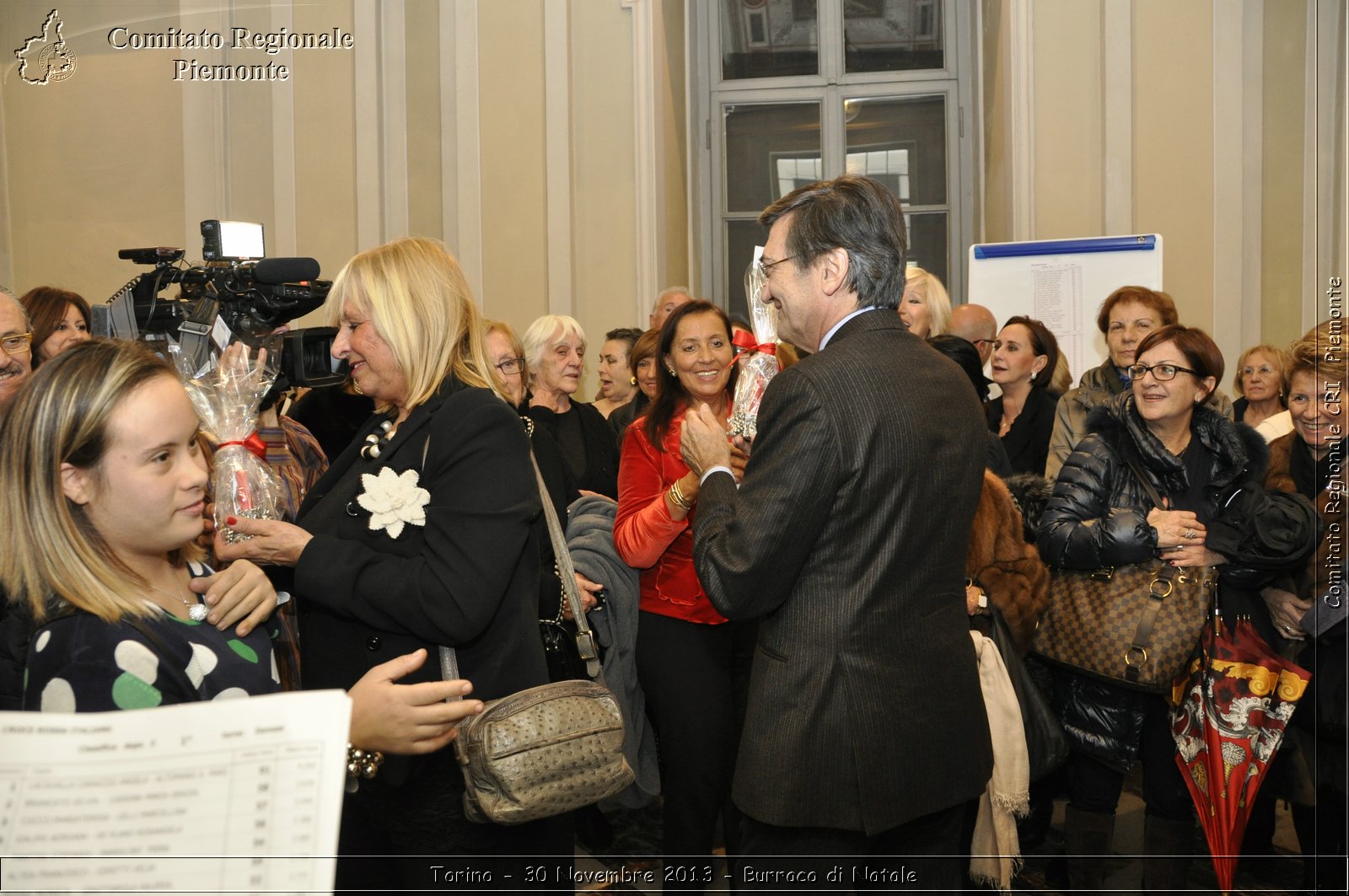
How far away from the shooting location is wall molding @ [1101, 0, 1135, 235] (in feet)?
20.6

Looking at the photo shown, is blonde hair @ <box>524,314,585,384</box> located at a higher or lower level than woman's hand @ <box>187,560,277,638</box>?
higher

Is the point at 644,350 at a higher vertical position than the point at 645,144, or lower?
lower

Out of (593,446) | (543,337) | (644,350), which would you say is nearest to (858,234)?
(593,446)

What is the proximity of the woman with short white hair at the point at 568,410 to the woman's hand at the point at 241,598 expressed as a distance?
2.48 m

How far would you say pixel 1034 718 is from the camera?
121 inches

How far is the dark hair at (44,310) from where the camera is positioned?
3.22 meters

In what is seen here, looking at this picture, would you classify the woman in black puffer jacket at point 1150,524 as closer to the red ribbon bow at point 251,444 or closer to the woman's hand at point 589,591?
the woman's hand at point 589,591

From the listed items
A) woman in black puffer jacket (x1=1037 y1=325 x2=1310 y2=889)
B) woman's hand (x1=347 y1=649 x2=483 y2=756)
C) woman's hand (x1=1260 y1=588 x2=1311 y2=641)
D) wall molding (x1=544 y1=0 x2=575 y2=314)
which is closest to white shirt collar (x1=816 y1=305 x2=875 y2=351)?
woman's hand (x1=347 y1=649 x2=483 y2=756)

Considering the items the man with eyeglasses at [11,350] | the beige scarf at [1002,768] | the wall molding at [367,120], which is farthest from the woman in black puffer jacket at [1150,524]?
the wall molding at [367,120]

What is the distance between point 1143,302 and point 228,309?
3.42 m

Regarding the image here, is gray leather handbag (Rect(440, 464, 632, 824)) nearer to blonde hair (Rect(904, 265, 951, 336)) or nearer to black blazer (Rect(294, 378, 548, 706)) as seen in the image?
black blazer (Rect(294, 378, 548, 706))

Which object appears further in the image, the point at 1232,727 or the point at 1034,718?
the point at 1034,718

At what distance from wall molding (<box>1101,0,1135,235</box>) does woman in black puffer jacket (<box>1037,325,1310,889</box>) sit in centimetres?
342

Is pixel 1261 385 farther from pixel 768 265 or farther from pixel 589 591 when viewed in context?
pixel 768 265
